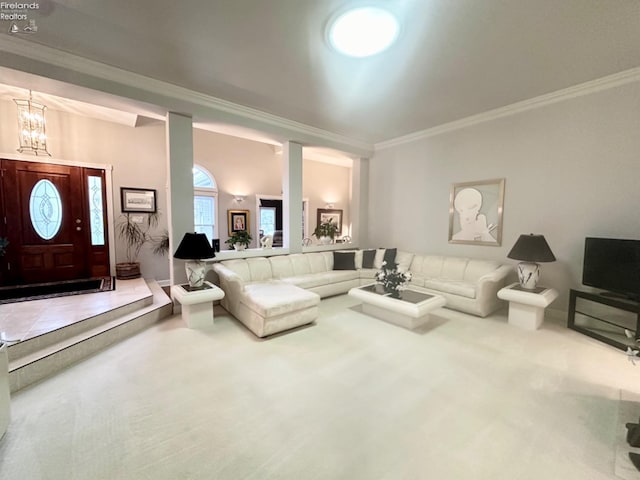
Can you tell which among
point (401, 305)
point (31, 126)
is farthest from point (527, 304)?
point (31, 126)

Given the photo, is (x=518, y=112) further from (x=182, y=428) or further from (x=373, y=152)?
(x=182, y=428)

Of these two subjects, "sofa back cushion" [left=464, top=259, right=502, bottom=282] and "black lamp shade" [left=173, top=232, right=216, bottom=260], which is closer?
"black lamp shade" [left=173, top=232, right=216, bottom=260]

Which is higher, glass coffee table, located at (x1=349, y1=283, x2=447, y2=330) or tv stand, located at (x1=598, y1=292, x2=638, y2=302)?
tv stand, located at (x1=598, y1=292, x2=638, y2=302)

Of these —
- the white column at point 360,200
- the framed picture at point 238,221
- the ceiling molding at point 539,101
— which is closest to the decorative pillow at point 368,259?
the white column at point 360,200

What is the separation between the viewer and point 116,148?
5215mm

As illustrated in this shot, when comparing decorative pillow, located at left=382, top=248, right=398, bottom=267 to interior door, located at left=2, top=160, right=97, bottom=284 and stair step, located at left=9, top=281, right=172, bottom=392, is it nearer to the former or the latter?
stair step, located at left=9, top=281, right=172, bottom=392

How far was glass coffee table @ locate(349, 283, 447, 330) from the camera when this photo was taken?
3.35 metres

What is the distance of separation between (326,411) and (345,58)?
11.4 ft

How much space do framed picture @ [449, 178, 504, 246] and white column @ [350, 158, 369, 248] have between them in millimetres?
2097

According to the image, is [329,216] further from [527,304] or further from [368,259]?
[527,304]

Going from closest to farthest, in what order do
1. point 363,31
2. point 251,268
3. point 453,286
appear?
point 363,31 < point 453,286 < point 251,268

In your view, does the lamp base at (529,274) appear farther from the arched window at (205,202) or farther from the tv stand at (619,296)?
the arched window at (205,202)

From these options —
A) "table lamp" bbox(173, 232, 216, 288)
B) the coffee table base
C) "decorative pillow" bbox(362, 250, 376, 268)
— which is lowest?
the coffee table base

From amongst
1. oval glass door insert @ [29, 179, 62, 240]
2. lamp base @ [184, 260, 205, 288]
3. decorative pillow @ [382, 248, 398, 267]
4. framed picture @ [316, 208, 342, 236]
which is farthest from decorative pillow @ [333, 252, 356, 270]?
oval glass door insert @ [29, 179, 62, 240]
